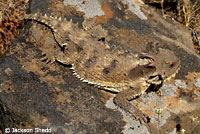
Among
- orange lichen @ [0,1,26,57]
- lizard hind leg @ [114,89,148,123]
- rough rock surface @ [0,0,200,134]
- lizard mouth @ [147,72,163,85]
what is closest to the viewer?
rough rock surface @ [0,0,200,134]

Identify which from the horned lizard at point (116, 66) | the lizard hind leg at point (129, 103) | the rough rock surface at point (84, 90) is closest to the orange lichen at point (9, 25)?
the rough rock surface at point (84, 90)

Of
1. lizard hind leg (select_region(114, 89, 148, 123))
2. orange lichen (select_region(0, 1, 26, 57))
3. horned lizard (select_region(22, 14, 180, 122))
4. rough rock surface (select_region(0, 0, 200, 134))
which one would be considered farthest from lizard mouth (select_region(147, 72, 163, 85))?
orange lichen (select_region(0, 1, 26, 57))

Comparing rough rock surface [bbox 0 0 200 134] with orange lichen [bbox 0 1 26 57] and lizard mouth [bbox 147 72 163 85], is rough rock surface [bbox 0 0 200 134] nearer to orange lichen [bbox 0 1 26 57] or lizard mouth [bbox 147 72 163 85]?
lizard mouth [bbox 147 72 163 85]

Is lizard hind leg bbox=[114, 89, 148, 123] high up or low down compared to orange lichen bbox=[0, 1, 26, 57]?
down

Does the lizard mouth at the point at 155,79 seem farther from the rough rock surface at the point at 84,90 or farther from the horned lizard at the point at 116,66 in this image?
the rough rock surface at the point at 84,90

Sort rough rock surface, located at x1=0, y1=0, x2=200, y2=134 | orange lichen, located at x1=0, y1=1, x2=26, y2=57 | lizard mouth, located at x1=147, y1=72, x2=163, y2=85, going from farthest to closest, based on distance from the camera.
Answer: orange lichen, located at x1=0, y1=1, x2=26, y2=57, lizard mouth, located at x1=147, y1=72, x2=163, y2=85, rough rock surface, located at x1=0, y1=0, x2=200, y2=134

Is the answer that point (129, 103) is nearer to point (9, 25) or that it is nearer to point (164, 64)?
point (164, 64)
